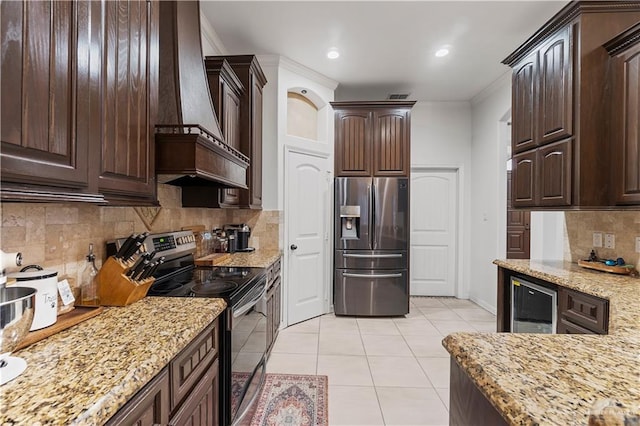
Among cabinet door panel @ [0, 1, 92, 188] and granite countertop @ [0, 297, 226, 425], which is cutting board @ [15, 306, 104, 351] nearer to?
granite countertop @ [0, 297, 226, 425]

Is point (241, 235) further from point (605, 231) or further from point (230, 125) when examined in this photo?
point (605, 231)

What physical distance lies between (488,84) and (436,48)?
134 cm

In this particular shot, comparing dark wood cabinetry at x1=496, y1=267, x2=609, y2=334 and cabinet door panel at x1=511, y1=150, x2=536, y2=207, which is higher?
cabinet door panel at x1=511, y1=150, x2=536, y2=207

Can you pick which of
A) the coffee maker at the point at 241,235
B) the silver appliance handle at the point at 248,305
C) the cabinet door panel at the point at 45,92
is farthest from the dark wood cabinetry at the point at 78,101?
the coffee maker at the point at 241,235

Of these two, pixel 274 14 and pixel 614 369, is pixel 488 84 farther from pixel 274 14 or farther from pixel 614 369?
pixel 614 369

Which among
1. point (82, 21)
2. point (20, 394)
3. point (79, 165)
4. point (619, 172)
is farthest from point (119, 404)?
point (619, 172)

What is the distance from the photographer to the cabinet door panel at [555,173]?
2318mm

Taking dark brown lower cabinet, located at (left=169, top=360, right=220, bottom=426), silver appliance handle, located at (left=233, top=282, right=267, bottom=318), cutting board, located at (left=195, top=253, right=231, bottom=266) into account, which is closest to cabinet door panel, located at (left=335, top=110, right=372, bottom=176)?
cutting board, located at (left=195, top=253, right=231, bottom=266)

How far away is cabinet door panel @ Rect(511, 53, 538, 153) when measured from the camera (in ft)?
8.79

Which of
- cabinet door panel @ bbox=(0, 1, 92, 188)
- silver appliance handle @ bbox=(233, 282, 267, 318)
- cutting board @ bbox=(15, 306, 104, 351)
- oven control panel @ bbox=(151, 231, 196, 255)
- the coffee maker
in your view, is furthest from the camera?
the coffee maker

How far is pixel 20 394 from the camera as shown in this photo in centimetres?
71

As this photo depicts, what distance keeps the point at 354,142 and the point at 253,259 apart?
2107 mm

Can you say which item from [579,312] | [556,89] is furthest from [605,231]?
[556,89]

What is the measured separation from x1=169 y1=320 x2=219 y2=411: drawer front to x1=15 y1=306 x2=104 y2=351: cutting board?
16.2 inches
